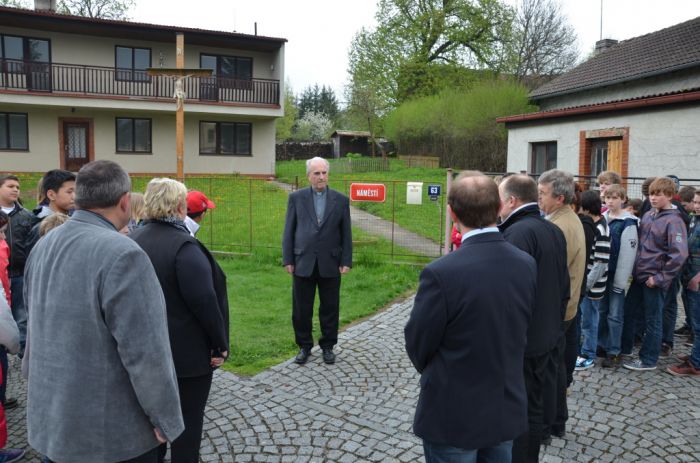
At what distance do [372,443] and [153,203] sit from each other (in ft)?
7.98

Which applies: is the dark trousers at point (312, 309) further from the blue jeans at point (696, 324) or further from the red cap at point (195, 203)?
the blue jeans at point (696, 324)

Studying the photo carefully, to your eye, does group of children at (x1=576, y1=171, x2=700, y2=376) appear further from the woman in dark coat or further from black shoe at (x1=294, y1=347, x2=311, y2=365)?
the woman in dark coat

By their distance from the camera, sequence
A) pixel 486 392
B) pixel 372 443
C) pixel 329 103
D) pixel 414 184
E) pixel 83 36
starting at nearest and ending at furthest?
pixel 486 392
pixel 372 443
pixel 414 184
pixel 83 36
pixel 329 103

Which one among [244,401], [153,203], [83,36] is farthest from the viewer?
[83,36]

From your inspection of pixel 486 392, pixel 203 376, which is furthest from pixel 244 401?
pixel 486 392

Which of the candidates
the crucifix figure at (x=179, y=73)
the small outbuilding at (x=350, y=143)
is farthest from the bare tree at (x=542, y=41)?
the crucifix figure at (x=179, y=73)

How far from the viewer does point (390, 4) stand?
40.2 meters

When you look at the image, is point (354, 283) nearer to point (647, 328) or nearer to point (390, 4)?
point (647, 328)

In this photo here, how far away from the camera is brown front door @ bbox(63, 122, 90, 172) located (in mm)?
26047

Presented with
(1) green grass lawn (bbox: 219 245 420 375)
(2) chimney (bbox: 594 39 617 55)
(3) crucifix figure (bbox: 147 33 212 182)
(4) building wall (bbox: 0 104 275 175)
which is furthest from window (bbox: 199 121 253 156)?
(2) chimney (bbox: 594 39 617 55)

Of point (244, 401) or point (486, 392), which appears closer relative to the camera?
point (486, 392)

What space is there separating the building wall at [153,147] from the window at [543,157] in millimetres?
13808

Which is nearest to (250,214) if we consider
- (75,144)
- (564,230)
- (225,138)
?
(564,230)

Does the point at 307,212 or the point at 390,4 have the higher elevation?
the point at 390,4
